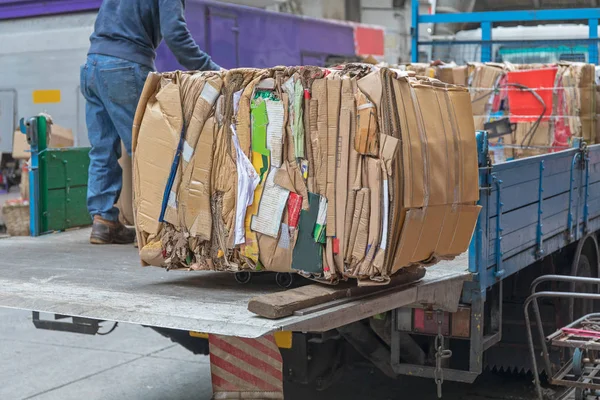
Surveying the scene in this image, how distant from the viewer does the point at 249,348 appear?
3.95 meters

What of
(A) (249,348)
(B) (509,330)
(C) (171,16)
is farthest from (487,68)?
(A) (249,348)

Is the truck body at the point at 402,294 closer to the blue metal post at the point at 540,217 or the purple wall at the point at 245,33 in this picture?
the blue metal post at the point at 540,217

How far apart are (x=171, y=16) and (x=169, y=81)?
125 cm

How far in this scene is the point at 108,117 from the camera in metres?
5.91

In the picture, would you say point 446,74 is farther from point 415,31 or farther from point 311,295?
point 311,295

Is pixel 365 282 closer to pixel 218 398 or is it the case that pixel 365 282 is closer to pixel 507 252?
pixel 218 398

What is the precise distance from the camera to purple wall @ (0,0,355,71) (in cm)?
1262

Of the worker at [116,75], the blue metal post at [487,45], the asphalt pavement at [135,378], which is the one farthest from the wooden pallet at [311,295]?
the blue metal post at [487,45]

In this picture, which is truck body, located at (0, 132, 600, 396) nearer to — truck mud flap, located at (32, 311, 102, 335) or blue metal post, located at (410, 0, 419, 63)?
truck mud flap, located at (32, 311, 102, 335)

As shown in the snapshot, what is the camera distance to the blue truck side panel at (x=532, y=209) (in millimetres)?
4789

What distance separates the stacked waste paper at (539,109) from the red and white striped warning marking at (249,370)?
437 cm

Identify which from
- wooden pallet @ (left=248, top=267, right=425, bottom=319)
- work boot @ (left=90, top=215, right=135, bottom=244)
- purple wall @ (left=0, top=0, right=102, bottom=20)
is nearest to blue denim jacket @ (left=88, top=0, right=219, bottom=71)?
work boot @ (left=90, top=215, right=135, bottom=244)

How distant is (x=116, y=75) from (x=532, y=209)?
265 centimetres

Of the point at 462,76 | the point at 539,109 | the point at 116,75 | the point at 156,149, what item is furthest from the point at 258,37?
the point at 156,149
